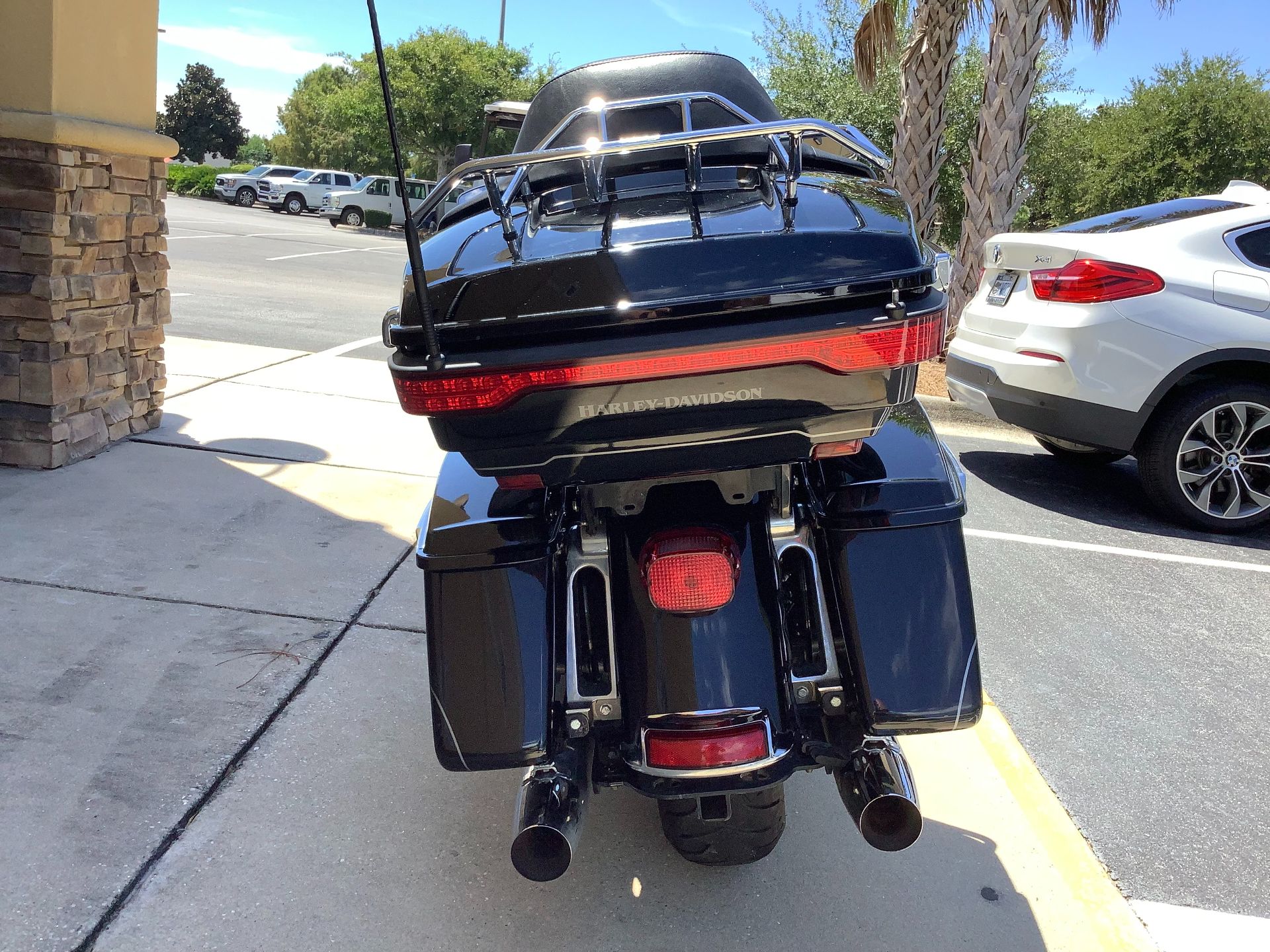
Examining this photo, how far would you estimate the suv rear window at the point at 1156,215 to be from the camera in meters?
6.04

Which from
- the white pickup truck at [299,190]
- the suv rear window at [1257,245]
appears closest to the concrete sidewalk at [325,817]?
the suv rear window at [1257,245]

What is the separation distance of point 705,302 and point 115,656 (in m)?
2.55

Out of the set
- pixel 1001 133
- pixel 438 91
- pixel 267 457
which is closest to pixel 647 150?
pixel 267 457

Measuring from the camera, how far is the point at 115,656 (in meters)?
3.60

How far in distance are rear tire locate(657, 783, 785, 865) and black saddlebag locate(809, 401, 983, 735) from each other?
0.33 metres

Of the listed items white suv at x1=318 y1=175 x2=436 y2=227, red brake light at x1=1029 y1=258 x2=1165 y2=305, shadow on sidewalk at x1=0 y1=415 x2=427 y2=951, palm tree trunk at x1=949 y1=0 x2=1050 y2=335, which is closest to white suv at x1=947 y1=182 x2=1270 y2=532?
red brake light at x1=1029 y1=258 x2=1165 y2=305

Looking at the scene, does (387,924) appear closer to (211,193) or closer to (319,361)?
(319,361)

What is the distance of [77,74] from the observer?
17.8 feet

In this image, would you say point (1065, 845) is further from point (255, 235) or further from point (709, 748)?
point (255, 235)

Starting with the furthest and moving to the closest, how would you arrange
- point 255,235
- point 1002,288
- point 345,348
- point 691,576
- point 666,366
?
point 255,235, point 345,348, point 1002,288, point 691,576, point 666,366

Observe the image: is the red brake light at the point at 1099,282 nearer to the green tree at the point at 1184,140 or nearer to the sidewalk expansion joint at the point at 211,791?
the sidewalk expansion joint at the point at 211,791

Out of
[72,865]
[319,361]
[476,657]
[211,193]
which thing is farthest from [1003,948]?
[211,193]

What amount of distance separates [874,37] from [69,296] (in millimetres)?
10537

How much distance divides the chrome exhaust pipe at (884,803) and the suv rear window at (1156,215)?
4742mm
